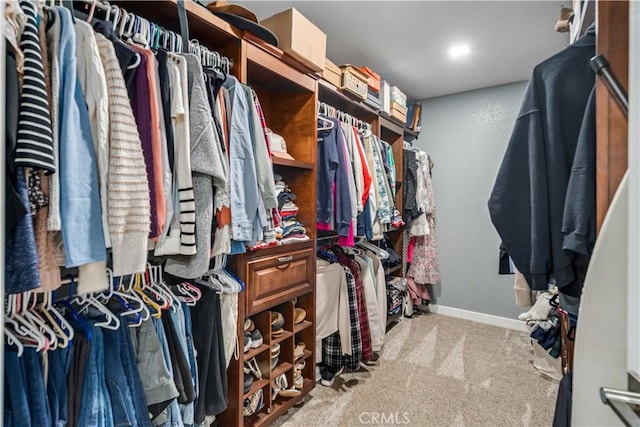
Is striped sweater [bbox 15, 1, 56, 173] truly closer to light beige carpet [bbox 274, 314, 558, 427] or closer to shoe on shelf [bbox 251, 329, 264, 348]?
shoe on shelf [bbox 251, 329, 264, 348]

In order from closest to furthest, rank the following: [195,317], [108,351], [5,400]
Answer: [5,400] → [108,351] → [195,317]

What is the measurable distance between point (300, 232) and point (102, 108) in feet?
3.99

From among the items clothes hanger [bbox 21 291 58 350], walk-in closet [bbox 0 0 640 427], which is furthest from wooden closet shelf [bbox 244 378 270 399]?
clothes hanger [bbox 21 291 58 350]

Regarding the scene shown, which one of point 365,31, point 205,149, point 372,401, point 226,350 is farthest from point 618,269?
point 365,31

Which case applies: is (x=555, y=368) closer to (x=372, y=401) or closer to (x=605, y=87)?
(x=372, y=401)

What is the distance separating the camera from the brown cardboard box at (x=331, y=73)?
2.11 metres

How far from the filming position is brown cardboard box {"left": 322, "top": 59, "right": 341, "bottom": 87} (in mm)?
2107

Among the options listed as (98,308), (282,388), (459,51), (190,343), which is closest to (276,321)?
(282,388)

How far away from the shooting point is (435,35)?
2236mm

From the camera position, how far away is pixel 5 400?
2.77 feet

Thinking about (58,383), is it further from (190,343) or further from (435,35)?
(435,35)

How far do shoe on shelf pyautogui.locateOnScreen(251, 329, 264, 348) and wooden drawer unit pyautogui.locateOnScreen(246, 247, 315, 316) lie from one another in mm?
186

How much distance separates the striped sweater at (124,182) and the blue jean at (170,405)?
1.22ft

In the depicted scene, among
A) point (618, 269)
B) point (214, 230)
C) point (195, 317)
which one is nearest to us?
point (618, 269)
